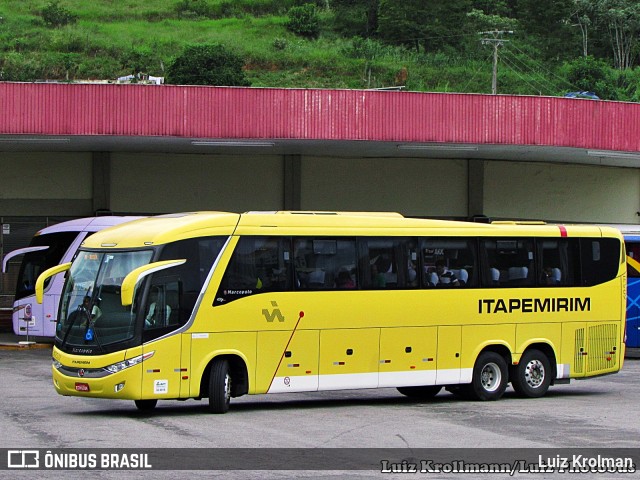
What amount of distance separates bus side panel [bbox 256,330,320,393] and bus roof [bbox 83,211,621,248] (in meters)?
1.64

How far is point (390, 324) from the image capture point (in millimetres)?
17719

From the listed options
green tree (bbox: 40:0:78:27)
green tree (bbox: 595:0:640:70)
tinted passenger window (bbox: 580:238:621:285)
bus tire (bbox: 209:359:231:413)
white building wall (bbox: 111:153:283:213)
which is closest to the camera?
bus tire (bbox: 209:359:231:413)

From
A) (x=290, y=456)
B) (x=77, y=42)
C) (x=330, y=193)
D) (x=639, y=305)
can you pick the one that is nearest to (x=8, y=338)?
(x=330, y=193)

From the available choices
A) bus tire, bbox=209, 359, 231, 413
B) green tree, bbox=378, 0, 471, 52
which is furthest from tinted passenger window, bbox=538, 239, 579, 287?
green tree, bbox=378, 0, 471, 52

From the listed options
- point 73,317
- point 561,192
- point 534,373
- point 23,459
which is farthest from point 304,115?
point 23,459

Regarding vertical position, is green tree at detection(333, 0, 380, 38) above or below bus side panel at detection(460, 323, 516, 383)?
above

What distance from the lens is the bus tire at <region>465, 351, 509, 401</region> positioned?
18.6 metres

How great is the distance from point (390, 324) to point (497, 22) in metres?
76.4

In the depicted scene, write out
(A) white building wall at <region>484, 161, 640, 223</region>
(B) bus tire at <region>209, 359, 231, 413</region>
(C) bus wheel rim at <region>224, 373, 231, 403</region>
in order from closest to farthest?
1. (B) bus tire at <region>209, 359, 231, 413</region>
2. (C) bus wheel rim at <region>224, 373, 231, 403</region>
3. (A) white building wall at <region>484, 161, 640, 223</region>

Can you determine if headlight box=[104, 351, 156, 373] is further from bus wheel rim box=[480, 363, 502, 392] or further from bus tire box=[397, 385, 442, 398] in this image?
bus wheel rim box=[480, 363, 502, 392]

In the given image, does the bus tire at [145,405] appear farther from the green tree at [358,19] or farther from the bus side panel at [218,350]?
the green tree at [358,19]

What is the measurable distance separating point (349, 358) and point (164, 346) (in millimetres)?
3199

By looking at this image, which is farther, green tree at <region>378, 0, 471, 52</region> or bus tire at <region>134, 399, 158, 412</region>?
green tree at <region>378, 0, 471, 52</region>

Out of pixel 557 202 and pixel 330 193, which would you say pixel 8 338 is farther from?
pixel 557 202
